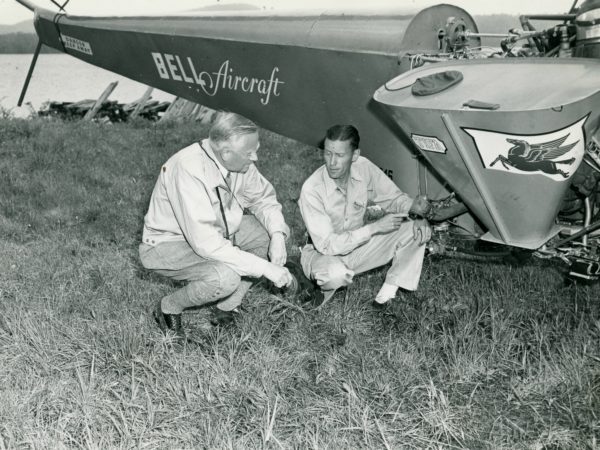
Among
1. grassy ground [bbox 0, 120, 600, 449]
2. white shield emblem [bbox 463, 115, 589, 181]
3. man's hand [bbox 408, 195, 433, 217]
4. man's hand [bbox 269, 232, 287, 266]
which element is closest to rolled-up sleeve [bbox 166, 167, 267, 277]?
man's hand [bbox 269, 232, 287, 266]

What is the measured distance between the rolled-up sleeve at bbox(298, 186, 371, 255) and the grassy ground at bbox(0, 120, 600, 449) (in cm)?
41

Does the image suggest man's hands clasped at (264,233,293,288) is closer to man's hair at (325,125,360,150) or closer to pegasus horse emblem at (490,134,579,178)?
man's hair at (325,125,360,150)

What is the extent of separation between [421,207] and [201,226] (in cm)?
129

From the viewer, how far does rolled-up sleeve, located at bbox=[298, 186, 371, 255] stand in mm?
3412

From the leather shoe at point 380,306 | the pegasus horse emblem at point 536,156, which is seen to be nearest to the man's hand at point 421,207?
the leather shoe at point 380,306

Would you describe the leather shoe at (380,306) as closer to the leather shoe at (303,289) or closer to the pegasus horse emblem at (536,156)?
the leather shoe at (303,289)

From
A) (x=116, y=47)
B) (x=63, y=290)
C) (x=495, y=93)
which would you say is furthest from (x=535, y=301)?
(x=116, y=47)

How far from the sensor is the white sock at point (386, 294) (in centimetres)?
357

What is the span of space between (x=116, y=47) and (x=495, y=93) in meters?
4.13

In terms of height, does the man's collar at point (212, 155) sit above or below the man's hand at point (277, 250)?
above

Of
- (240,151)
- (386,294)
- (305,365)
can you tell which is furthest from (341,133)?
(305,365)

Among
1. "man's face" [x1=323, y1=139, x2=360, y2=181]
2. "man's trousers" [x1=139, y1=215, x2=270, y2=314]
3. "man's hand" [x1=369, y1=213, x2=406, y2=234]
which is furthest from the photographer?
"man's hand" [x1=369, y1=213, x2=406, y2=234]

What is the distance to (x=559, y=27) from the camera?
326 cm

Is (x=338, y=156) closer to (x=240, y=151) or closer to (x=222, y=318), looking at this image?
(x=240, y=151)
